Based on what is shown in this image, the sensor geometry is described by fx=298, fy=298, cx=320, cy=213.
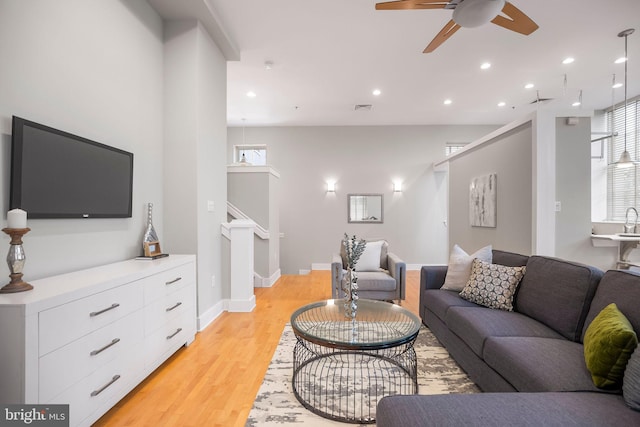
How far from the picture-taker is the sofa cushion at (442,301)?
8.51 feet

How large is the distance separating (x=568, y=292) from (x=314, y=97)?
457 cm

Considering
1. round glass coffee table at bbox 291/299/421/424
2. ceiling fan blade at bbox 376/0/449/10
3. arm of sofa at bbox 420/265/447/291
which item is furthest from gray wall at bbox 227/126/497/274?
ceiling fan blade at bbox 376/0/449/10

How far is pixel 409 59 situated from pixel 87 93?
366 cm

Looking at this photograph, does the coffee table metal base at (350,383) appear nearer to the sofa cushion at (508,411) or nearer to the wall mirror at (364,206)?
the sofa cushion at (508,411)

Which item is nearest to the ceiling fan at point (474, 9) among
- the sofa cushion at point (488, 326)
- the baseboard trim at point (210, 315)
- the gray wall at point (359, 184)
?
the sofa cushion at point (488, 326)

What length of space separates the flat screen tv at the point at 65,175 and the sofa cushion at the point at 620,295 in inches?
130

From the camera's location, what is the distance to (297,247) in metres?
6.97

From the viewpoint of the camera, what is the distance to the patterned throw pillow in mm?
2424

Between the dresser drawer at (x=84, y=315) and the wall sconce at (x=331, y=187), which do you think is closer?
the dresser drawer at (x=84, y=315)

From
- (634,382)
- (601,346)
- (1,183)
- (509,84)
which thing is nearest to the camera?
(634,382)

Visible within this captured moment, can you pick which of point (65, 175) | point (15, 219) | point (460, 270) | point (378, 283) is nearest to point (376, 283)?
point (378, 283)

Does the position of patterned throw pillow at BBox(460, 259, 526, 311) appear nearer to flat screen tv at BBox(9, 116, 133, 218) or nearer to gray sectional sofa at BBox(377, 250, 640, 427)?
gray sectional sofa at BBox(377, 250, 640, 427)

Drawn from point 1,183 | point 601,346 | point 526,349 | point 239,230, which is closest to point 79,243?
point 1,183

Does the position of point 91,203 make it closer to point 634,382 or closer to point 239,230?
point 239,230
